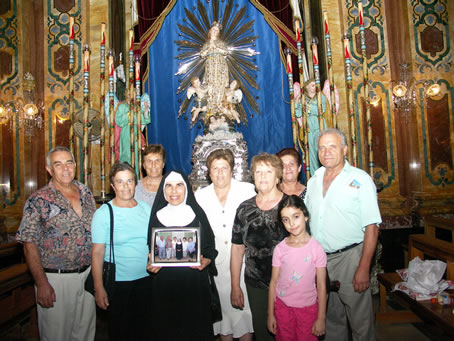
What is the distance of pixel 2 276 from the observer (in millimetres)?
2871

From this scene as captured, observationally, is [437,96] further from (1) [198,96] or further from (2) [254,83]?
(1) [198,96]

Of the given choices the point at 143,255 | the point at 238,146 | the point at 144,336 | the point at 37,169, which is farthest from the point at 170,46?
the point at 144,336

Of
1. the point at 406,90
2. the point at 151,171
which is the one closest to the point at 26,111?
the point at 151,171

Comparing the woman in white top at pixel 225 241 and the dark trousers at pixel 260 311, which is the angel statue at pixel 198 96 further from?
the dark trousers at pixel 260 311

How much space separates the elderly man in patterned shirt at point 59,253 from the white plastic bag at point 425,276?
2562 mm

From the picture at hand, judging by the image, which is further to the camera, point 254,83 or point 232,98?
point 254,83

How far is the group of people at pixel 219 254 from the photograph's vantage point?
191cm

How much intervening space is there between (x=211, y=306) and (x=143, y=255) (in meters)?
0.55

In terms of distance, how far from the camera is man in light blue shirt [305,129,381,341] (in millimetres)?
2084

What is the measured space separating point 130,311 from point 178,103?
4163 millimetres

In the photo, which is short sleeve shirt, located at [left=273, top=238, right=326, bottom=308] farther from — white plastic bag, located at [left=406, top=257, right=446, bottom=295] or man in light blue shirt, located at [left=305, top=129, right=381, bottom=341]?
white plastic bag, located at [left=406, top=257, right=446, bottom=295]

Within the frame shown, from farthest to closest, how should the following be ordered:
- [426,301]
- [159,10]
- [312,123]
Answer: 1. [159,10]
2. [312,123]
3. [426,301]

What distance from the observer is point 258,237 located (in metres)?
1.99

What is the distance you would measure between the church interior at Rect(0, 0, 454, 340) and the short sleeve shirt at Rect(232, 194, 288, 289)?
316cm
